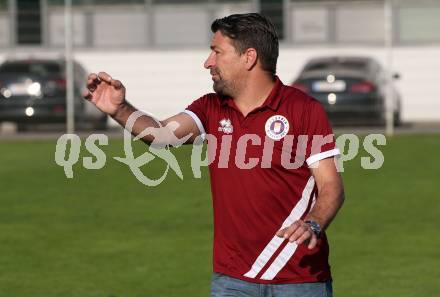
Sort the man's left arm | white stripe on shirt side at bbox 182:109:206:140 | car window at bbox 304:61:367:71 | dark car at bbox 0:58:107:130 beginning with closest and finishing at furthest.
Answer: the man's left arm, white stripe on shirt side at bbox 182:109:206:140, dark car at bbox 0:58:107:130, car window at bbox 304:61:367:71

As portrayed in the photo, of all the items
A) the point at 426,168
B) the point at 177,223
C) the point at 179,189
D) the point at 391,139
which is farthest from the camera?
the point at 391,139

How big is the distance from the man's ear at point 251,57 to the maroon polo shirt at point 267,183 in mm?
144

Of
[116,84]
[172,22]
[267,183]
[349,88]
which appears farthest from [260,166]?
[172,22]

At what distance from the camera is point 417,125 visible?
1138 inches

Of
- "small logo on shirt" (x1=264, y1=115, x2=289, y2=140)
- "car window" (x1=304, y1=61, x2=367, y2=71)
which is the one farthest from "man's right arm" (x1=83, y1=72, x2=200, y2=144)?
"car window" (x1=304, y1=61, x2=367, y2=71)

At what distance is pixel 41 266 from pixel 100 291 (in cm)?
124

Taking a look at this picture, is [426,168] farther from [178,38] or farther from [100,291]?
[178,38]

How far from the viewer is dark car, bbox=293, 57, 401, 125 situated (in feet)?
85.3

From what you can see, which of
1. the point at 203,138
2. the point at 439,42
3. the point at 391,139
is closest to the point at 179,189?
Answer: the point at 391,139

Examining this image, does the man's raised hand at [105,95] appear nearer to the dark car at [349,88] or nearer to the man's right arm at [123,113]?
the man's right arm at [123,113]

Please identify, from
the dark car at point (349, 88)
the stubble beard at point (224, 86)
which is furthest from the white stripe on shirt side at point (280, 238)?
the dark car at point (349, 88)

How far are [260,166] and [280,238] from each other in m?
0.31

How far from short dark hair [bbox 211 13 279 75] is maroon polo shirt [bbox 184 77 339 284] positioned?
19 centimetres

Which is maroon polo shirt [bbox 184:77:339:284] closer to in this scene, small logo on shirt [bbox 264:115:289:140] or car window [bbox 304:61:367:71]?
small logo on shirt [bbox 264:115:289:140]
